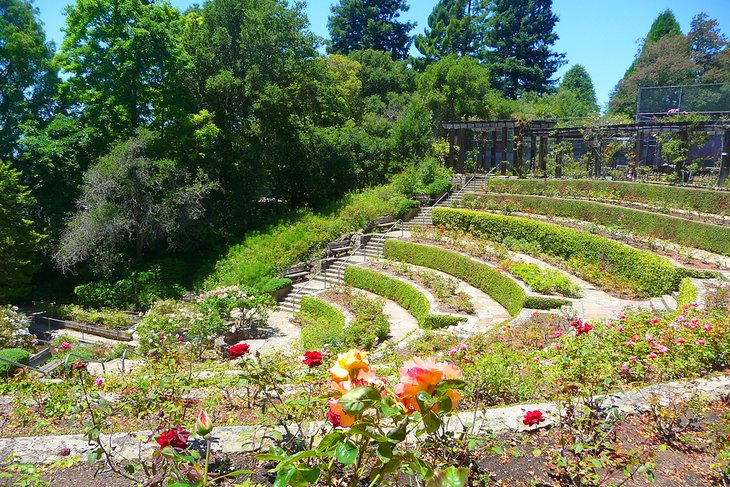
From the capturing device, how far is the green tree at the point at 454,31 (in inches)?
1683

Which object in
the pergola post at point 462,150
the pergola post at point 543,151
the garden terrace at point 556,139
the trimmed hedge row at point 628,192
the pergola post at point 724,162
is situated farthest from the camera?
the pergola post at point 462,150

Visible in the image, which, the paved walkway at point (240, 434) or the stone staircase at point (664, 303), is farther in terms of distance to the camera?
the stone staircase at point (664, 303)

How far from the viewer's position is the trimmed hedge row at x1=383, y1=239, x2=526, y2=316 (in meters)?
13.0

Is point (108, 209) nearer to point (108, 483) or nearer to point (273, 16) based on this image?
point (273, 16)

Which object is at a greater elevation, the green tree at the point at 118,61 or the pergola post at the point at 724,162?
the green tree at the point at 118,61

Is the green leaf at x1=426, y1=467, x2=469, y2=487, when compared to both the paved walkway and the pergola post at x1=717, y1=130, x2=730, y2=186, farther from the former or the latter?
the pergola post at x1=717, y1=130, x2=730, y2=186

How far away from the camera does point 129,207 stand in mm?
19766

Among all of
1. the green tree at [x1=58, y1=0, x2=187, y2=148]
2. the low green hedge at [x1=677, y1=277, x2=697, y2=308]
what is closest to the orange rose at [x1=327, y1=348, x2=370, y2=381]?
the low green hedge at [x1=677, y1=277, x2=697, y2=308]

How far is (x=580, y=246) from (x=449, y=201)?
9683 mm

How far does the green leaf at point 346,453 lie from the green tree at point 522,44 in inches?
1823

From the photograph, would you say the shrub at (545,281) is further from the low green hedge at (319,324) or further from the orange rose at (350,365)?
the orange rose at (350,365)

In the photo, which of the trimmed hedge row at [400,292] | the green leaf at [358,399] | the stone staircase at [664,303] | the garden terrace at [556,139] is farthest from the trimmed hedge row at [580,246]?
the green leaf at [358,399]

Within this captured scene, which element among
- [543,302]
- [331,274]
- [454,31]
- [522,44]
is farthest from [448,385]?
[522,44]

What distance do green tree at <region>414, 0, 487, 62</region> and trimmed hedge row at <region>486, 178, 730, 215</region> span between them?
22.7 m
